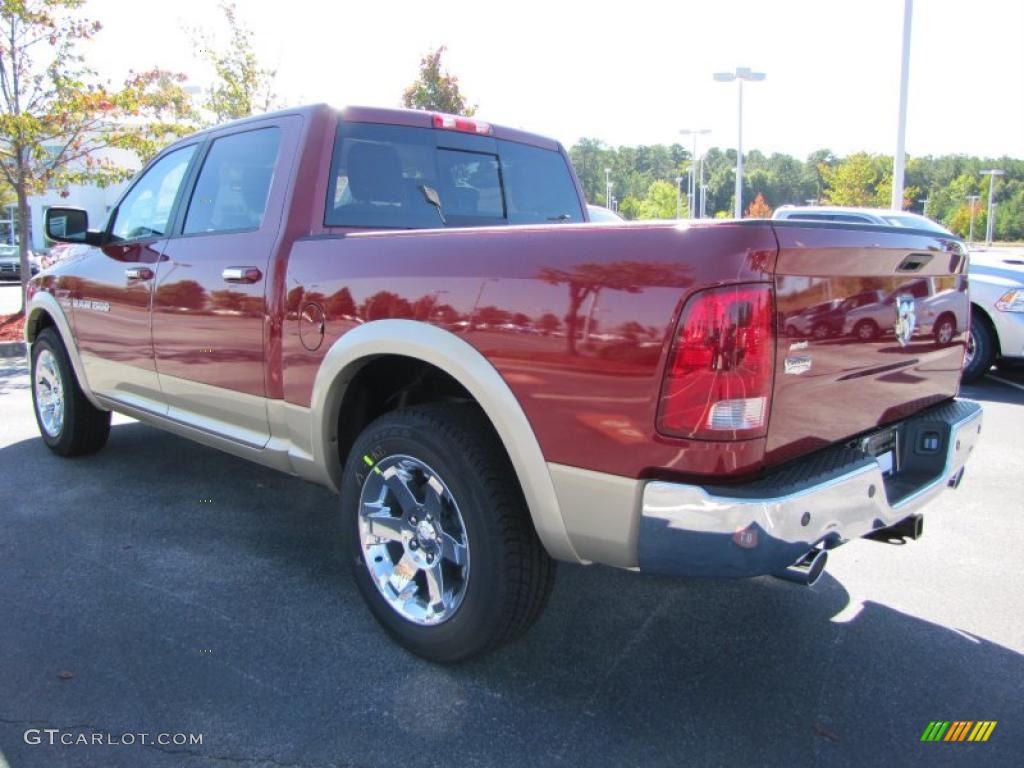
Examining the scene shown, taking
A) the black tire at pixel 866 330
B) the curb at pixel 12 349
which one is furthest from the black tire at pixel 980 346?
the curb at pixel 12 349

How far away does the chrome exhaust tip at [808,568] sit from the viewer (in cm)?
234

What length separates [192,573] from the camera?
358cm

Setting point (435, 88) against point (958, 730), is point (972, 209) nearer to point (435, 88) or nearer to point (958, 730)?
point (435, 88)

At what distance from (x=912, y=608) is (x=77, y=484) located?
14.7 feet

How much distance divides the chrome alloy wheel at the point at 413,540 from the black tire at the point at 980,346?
7.43m

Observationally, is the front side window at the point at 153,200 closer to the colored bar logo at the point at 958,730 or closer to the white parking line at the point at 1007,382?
the colored bar logo at the point at 958,730

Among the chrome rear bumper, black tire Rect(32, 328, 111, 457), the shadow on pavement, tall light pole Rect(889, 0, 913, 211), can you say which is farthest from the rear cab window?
tall light pole Rect(889, 0, 913, 211)

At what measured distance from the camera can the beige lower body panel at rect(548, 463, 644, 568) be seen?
2.21 metres

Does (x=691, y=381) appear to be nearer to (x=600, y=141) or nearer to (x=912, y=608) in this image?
(x=912, y=608)

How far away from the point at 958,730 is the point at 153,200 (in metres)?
4.36

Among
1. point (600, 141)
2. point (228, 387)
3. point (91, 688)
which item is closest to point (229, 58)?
point (228, 387)

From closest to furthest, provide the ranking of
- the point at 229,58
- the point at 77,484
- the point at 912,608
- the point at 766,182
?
the point at 912,608 < the point at 77,484 < the point at 229,58 < the point at 766,182

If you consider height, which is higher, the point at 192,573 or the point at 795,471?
the point at 795,471

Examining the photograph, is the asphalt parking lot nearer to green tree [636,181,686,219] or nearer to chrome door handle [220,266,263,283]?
chrome door handle [220,266,263,283]
